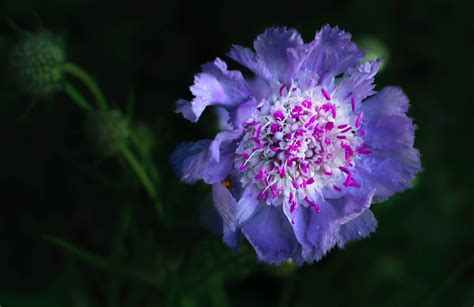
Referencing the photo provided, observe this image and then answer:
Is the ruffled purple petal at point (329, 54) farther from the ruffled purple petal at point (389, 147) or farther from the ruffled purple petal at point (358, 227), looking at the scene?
the ruffled purple petal at point (358, 227)

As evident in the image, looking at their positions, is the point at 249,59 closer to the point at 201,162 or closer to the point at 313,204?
the point at 201,162

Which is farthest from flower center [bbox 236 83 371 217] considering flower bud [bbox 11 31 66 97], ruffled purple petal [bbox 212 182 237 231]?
flower bud [bbox 11 31 66 97]

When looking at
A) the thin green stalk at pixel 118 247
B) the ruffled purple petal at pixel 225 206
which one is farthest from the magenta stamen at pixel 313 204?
the thin green stalk at pixel 118 247

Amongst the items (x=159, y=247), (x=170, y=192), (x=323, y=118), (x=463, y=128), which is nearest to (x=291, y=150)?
(x=323, y=118)

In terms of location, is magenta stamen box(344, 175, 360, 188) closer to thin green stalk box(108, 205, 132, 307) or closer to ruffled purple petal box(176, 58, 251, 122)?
ruffled purple petal box(176, 58, 251, 122)

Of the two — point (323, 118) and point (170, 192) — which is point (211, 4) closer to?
point (170, 192)
